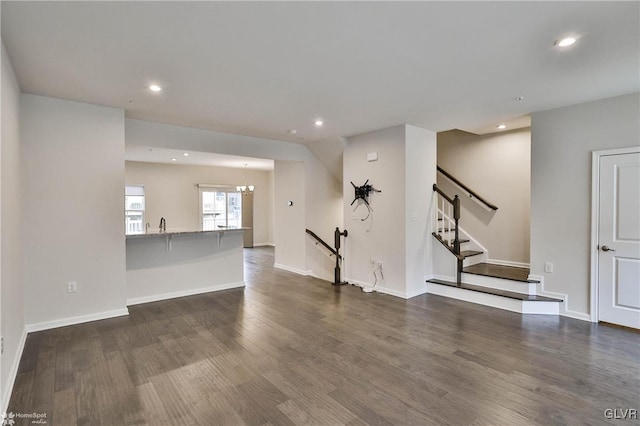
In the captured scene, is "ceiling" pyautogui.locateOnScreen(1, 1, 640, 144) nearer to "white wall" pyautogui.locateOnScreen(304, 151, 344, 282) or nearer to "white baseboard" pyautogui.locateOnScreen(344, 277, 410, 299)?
"white wall" pyautogui.locateOnScreen(304, 151, 344, 282)

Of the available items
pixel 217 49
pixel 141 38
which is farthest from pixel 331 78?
pixel 141 38

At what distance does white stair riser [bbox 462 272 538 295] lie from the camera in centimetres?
427

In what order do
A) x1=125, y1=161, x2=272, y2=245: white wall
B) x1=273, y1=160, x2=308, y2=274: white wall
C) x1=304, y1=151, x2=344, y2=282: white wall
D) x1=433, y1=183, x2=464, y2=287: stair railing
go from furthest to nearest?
x1=125, y1=161, x2=272, y2=245: white wall, x1=273, y1=160, x2=308, y2=274: white wall, x1=304, y1=151, x2=344, y2=282: white wall, x1=433, y1=183, x2=464, y2=287: stair railing

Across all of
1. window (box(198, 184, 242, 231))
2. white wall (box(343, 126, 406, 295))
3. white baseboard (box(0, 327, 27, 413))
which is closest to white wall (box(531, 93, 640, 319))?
white wall (box(343, 126, 406, 295))

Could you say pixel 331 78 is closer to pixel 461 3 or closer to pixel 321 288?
pixel 461 3

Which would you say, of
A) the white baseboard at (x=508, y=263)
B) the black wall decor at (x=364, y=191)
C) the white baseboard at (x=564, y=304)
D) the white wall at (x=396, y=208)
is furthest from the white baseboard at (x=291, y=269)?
the white baseboard at (x=564, y=304)

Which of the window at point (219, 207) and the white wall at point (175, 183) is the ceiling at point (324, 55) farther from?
the window at point (219, 207)

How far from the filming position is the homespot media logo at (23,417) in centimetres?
204

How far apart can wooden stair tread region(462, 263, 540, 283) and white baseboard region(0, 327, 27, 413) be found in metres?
5.27

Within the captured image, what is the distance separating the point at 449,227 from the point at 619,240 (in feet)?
7.01

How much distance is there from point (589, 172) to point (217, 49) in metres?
4.32

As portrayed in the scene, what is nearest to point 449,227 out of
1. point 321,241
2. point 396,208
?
point 396,208

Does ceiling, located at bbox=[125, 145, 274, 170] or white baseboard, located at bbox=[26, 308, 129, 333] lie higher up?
ceiling, located at bbox=[125, 145, 274, 170]

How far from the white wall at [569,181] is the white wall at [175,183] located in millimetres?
8456
